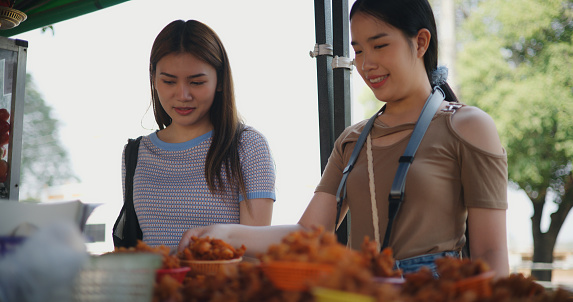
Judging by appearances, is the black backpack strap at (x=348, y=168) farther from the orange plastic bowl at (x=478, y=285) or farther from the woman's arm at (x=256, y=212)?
the orange plastic bowl at (x=478, y=285)

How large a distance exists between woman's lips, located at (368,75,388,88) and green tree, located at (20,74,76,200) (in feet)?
50.1

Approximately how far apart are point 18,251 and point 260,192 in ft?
3.61

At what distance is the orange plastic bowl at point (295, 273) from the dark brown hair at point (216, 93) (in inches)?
42.3

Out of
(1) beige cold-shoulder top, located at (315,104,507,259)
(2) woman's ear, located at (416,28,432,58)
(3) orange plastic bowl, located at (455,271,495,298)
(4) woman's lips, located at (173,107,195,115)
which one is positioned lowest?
(3) orange plastic bowl, located at (455,271,495,298)

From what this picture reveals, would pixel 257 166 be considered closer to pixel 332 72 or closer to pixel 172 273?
pixel 332 72

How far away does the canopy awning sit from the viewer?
266cm

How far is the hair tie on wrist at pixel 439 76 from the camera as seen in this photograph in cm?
156

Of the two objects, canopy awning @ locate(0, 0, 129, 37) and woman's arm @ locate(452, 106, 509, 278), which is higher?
canopy awning @ locate(0, 0, 129, 37)

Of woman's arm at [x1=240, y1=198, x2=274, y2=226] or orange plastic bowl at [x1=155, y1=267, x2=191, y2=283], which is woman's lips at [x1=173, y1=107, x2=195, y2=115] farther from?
orange plastic bowl at [x1=155, y1=267, x2=191, y2=283]

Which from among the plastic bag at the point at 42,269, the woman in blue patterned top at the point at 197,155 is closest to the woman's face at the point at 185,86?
the woman in blue patterned top at the point at 197,155

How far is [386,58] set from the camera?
1.45m

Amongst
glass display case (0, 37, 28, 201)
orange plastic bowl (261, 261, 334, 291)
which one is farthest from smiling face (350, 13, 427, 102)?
glass display case (0, 37, 28, 201)

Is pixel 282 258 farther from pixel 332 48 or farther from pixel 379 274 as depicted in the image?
pixel 332 48

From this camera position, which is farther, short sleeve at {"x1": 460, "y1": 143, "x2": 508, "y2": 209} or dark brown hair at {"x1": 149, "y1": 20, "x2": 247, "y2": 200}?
dark brown hair at {"x1": 149, "y1": 20, "x2": 247, "y2": 200}
